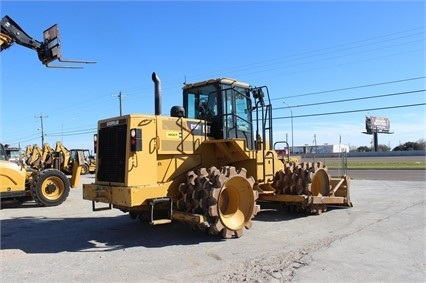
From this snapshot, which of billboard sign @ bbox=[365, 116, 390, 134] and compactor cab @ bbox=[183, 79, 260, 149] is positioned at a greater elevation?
billboard sign @ bbox=[365, 116, 390, 134]

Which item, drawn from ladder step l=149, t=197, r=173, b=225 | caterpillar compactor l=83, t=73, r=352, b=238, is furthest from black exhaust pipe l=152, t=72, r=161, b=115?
ladder step l=149, t=197, r=173, b=225

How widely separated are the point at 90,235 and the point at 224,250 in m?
3.18

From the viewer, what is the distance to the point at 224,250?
24.0 feet

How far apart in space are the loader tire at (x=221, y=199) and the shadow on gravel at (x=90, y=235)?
1.37 ft

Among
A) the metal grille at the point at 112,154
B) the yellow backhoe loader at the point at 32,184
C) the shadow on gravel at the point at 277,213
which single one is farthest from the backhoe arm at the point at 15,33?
the shadow on gravel at the point at 277,213

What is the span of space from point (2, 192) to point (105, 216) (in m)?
4.04

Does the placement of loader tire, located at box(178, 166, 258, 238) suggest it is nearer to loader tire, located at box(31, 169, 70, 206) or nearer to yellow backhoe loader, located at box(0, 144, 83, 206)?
yellow backhoe loader, located at box(0, 144, 83, 206)

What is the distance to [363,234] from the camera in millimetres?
8453

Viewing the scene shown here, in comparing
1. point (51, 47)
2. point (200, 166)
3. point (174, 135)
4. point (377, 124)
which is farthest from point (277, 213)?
point (377, 124)

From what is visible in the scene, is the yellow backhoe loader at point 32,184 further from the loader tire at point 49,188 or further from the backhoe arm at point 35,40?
the backhoe arm at point 35,40

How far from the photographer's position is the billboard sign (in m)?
99.2

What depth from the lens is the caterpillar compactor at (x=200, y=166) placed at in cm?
796

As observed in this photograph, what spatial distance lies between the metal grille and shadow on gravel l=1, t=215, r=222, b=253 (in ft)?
3.97

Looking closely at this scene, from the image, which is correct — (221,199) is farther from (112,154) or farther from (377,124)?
(377,124)
